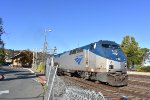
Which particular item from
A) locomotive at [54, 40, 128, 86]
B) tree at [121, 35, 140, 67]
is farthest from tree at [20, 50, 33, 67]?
locomotive at [54, 40, 128, 86]

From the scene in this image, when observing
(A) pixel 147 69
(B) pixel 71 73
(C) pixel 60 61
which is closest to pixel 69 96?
(B) pixel 71 73

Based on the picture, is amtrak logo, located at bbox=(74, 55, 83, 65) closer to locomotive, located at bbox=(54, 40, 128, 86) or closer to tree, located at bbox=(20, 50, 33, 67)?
locomotive, located at bbox=(54, 40, 128, 86)

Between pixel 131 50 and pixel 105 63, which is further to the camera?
pixel 131 50

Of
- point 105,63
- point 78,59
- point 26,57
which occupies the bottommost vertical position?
point 105,63

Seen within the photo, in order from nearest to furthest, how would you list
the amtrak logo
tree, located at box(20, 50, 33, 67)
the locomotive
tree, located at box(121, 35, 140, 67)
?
the locomotive, the amtrak logo, tree, located at box(121, 35, 140, 67), tree, located at box(20, 50, 33, 67)

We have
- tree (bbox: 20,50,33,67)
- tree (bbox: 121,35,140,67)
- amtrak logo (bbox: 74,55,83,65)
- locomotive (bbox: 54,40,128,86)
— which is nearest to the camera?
locomotive (bbox: 54,40,128,86)

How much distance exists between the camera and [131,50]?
9294 cm

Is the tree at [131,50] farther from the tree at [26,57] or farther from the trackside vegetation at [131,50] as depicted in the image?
the tree at [26,57]

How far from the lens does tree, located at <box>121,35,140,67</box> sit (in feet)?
305

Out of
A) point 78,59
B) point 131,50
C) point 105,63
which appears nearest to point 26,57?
point 131,50

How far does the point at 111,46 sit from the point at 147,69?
1359 inches

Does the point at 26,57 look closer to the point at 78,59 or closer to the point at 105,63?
the point at 78,59

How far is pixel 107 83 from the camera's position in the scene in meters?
29.1

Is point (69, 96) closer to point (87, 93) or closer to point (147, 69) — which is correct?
point (87, 93)
